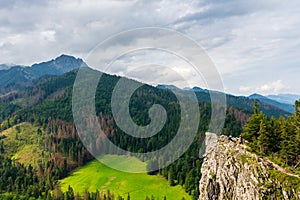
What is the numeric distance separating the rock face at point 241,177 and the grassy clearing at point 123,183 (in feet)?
283

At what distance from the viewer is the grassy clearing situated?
147m

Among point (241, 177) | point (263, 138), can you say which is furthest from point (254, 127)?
point (241, 177)

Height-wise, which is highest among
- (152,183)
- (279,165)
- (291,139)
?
(291,139)

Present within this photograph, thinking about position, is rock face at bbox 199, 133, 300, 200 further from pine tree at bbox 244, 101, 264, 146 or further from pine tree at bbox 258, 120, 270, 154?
pine tree at bbox 244, 101, 264, 146

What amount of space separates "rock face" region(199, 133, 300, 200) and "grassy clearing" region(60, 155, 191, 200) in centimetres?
8630

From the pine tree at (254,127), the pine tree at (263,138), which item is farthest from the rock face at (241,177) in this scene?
the pine tree at (254,127)

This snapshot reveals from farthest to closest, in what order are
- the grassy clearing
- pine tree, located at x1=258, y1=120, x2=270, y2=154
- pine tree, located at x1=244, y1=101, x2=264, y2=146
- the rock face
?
the grassy clearing
pine tree, located at x1=244, y1=101, x2=264, y2=146
pine tree, located at x1=258, y1=120, x2=270, y2=154
the rock face

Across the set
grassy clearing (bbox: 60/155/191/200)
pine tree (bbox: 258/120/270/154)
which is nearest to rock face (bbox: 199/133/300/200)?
pine tree (bbox: 258/120/270/154)

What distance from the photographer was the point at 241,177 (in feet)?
170

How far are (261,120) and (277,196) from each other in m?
20.3

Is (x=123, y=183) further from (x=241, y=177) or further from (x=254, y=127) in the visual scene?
(x=241, y=177)

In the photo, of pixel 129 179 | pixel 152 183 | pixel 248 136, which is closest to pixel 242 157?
pixel 248 136

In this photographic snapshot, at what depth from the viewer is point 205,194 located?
189 ft

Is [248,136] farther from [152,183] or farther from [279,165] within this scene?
[152,183]
